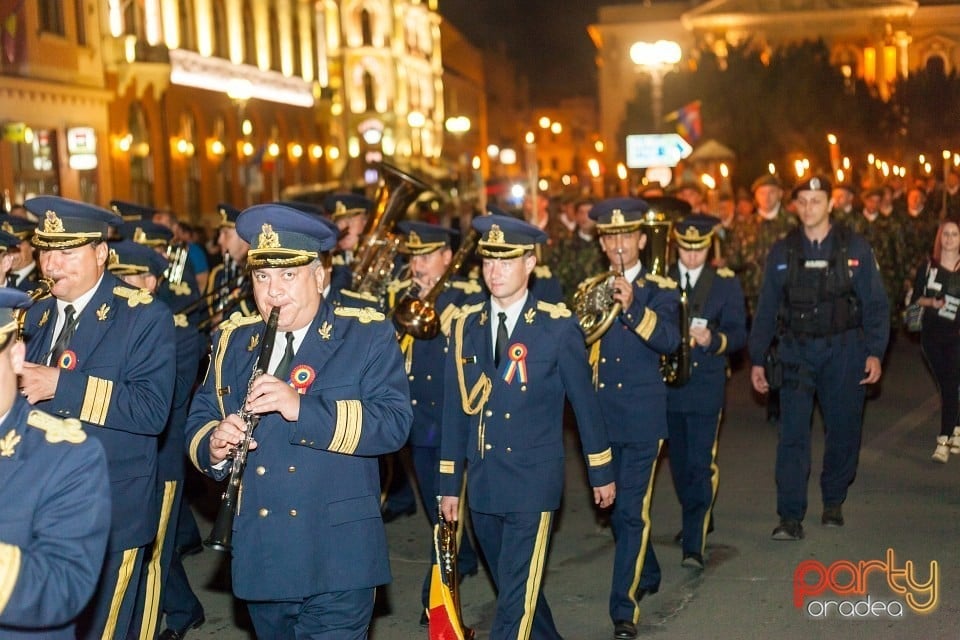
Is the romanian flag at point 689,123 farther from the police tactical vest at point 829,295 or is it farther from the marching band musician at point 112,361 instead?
the marching band musician at point 112,361

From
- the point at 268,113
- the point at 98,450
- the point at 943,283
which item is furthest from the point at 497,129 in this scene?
the point at 98,450

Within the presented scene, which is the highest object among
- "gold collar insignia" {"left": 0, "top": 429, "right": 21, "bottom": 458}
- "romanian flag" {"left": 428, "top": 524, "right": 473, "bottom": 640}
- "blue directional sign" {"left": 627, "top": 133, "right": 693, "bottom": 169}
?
"blue directional sign" {"left": 627, "top": 133, "right": 693, "bottom": 169}

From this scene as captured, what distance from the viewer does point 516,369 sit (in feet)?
19.9

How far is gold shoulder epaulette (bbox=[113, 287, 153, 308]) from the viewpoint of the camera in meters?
5.38

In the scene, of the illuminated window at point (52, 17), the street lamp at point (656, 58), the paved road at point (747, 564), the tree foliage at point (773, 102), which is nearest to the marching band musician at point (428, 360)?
the paved road at point (747, 564)

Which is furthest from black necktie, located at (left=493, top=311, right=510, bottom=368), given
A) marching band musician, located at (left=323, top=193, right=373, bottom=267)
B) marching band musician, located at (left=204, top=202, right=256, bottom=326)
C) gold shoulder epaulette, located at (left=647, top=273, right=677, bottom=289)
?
marching band musician, located at (left=323, top=193, right=373, bottom=267)

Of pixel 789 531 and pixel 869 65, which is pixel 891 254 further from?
pixel 869 65

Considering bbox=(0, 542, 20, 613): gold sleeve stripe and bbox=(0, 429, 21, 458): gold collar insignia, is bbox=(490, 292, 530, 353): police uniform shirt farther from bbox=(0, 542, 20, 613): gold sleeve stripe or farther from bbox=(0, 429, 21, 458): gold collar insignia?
bbox=(0, 542, 20, 613): gold sleeve stripe

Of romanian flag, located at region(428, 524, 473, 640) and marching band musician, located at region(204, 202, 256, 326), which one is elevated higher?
marching band musician, located at region(204, 202, 256, 326)

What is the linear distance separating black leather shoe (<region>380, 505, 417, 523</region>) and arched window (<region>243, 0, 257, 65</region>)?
36761 mm

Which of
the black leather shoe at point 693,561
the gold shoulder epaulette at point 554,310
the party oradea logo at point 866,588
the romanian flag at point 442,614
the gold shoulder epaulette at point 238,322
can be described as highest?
the gold shoulder epaulette at point 238,322

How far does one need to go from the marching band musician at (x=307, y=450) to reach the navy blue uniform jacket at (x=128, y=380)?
0.39m

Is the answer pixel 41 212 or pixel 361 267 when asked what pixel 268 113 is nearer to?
pixel 361 267

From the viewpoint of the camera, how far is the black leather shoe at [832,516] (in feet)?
29.4
